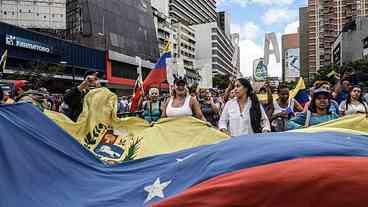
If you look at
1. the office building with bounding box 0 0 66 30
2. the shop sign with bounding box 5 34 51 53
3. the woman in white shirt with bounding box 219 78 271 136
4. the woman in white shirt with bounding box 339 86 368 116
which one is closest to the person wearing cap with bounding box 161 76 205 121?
the woman in white shirt with bounding box 219 78 271 136

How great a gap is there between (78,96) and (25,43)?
134ft

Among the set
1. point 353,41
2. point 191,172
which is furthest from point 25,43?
point 353,41

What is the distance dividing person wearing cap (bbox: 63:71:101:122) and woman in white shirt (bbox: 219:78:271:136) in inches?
85.5

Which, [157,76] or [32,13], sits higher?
[32,13]

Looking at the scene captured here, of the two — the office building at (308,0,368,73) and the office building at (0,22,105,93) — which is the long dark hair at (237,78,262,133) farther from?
the office building at (308,0,368,73)

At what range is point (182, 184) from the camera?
2293 millimetres

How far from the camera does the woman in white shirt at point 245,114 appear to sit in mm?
6062

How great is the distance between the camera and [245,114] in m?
6.12

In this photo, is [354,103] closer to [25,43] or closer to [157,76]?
[157,76]

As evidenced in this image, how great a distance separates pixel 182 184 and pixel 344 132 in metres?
0.85

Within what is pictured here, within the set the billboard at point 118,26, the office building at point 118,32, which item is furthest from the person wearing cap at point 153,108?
the billboard at point 118,26

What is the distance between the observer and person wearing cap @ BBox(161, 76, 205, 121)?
23.4ft

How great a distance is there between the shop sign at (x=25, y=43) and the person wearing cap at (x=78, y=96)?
1502 inches

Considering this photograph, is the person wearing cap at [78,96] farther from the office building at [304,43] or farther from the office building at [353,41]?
the office building at [304,43]
